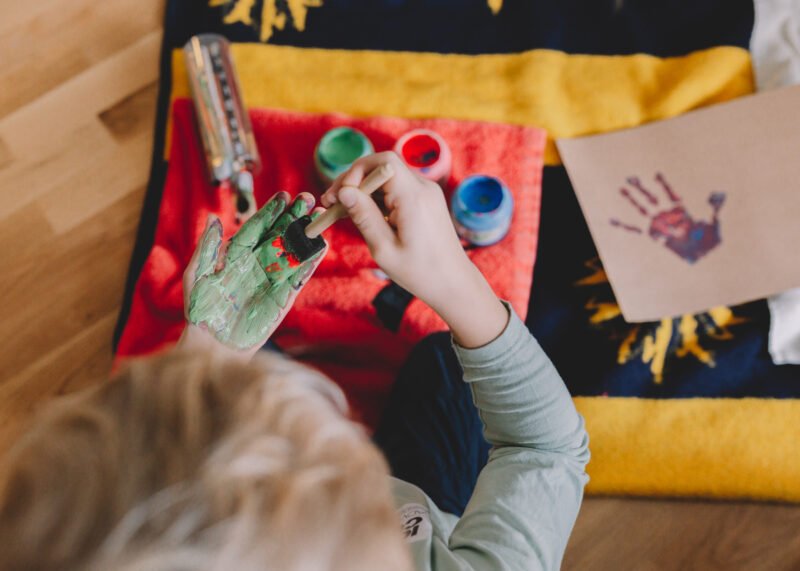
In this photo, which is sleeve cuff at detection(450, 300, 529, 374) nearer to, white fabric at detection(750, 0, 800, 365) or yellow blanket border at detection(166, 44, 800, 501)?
yellow blanket border at detection(166, 44, 800, 501)

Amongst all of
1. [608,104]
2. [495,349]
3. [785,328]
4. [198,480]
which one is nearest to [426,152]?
[608,104]

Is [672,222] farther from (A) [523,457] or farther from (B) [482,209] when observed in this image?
(A) [523,457]

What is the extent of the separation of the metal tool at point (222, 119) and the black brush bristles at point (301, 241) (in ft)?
0.96

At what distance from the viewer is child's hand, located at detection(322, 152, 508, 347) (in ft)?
1.97

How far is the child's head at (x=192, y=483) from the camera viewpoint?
13.6 inches

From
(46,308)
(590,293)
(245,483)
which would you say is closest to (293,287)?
(245,483)

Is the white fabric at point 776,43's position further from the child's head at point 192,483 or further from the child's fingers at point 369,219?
the child's head at point 192,483

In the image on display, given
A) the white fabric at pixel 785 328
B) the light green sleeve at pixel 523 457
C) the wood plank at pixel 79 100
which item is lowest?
the white fabric at pixel 785 328

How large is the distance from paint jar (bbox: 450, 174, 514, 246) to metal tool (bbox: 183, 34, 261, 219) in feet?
0.91

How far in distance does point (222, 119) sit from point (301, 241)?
41 centimetres

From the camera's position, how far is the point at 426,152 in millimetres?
931

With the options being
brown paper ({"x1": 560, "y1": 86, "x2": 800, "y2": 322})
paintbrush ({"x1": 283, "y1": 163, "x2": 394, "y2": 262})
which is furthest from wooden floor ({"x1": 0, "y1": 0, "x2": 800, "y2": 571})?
paintbrush ({"x1": 283, "y1": 163, "x2": 394, "y2": 262})

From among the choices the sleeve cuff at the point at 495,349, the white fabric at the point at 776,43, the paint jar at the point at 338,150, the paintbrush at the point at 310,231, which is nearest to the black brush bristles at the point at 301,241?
the paintbrush at the point at 310,231

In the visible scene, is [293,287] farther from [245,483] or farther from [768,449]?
[768,449]
